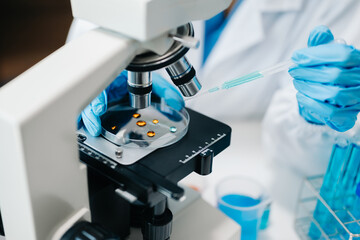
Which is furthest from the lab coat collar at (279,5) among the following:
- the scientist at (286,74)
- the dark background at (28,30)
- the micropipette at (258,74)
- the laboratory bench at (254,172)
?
the dark background at (28,30)

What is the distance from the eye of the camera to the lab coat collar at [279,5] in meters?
1.21

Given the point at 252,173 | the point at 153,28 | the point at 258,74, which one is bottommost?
the point at 252,173

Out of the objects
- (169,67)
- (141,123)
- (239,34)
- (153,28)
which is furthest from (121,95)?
(239,34)

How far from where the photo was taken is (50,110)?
475 millimetres

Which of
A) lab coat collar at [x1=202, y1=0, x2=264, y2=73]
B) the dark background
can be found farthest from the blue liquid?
the dark background

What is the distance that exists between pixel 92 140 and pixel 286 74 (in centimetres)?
73

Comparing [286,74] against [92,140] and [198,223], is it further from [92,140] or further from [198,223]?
[92,140]

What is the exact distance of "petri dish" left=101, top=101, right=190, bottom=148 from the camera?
71 centimetres

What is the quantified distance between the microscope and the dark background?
160 centimetres

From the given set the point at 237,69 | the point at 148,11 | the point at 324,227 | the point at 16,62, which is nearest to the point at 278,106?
the point at 237,69

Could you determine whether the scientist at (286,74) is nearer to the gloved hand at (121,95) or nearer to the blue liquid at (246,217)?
the gloved hand at (121,95)

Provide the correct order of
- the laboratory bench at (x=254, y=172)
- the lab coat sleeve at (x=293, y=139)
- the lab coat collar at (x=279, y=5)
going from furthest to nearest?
the lab coat collar at (x=279, y=5) → the lab coat sleeve at (x=293, y=139) → the laboratory bench at (x=254, y=172)

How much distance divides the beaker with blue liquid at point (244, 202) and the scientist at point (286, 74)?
178 millimetres

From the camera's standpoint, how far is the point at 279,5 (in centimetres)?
122
